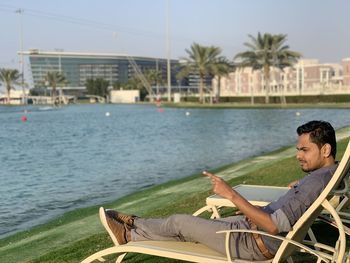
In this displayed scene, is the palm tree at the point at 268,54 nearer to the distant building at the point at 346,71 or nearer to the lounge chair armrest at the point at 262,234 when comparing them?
the distant building at the point at 346,71

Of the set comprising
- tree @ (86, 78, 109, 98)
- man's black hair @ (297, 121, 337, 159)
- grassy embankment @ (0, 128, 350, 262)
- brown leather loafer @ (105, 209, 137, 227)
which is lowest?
grassy embankment @ (0, 128, 350, 262)

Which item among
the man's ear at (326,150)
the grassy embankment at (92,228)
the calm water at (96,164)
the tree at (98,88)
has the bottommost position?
the calm water at (96,164)

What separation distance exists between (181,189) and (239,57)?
53705 mm

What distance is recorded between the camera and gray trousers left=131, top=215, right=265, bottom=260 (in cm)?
314

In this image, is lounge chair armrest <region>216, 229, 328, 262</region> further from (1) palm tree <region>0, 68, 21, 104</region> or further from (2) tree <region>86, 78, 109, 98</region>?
(2) tree <region>86, 78, 109, 98</region>

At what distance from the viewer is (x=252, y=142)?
22500mm

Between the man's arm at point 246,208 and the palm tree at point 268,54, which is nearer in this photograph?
the man's arm at point 246,208

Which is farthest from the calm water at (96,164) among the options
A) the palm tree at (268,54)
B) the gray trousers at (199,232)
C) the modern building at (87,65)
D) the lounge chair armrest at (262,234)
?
the modern building at (87,65)

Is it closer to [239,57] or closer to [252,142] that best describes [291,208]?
Answer: [252,142]

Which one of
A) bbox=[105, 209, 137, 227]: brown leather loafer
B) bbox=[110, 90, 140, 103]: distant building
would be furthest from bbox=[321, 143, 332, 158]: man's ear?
bbox=[110, 90, 140, 103]: distant building

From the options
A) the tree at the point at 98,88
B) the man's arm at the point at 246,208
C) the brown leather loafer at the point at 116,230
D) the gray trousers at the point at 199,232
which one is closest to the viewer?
the man's arm at the point at 246,208

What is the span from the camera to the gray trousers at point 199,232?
314 centimetres

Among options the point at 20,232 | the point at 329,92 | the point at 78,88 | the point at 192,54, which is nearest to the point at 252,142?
the point at 20,232

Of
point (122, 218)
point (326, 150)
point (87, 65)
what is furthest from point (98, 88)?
point (326, 150)
